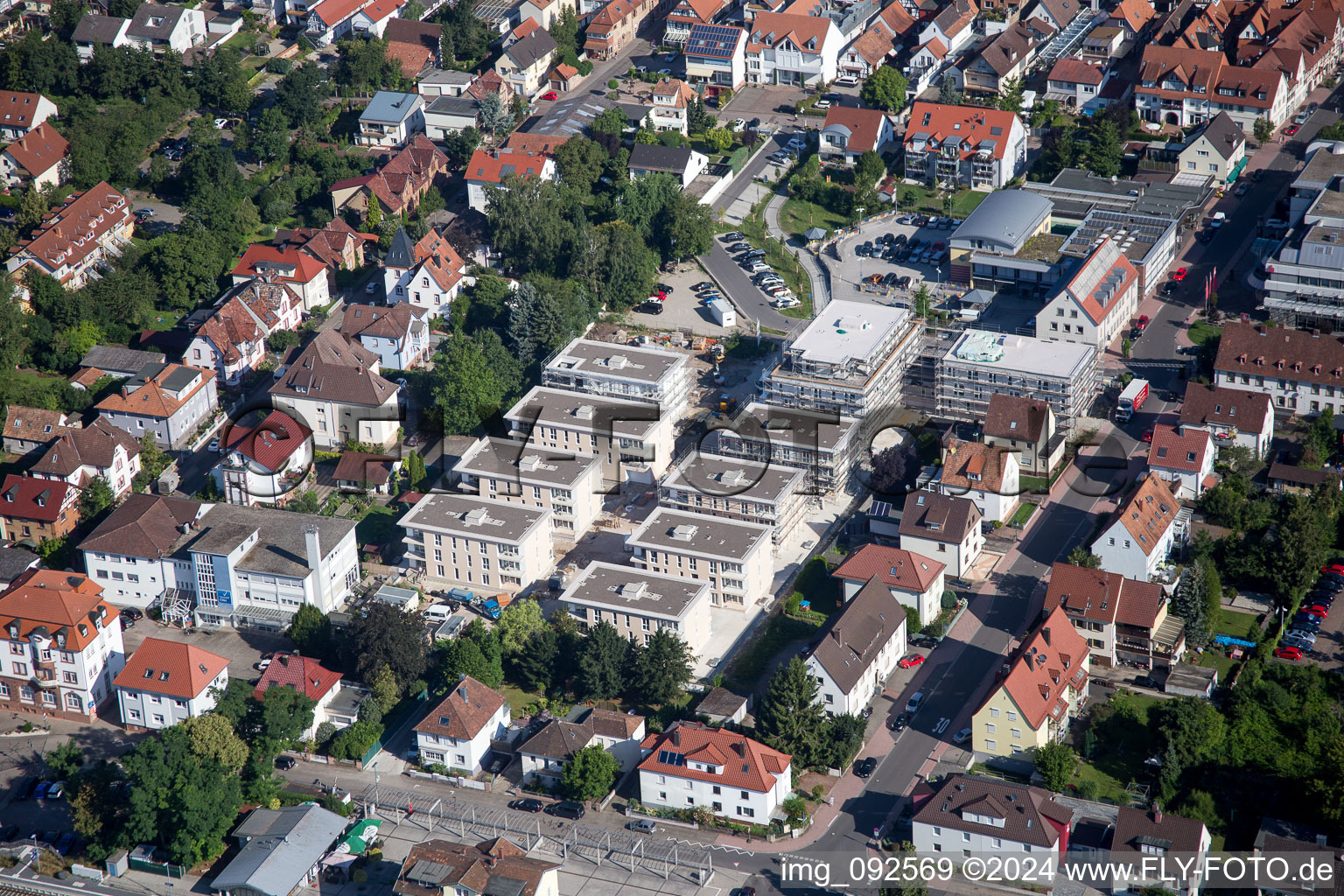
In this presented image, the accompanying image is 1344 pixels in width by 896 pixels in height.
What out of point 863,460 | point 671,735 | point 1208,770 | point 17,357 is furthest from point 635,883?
point 17,357

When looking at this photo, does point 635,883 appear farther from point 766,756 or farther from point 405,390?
point 405,390

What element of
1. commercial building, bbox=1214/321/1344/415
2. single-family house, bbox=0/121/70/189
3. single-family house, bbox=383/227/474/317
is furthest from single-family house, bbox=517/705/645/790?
single-family house, bbox=0/121/70/189

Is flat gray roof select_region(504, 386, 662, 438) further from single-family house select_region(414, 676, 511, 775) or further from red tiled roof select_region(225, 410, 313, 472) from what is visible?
single-family house select_region(414, 676, 511, 775)

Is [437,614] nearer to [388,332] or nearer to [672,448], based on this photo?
[672,448]

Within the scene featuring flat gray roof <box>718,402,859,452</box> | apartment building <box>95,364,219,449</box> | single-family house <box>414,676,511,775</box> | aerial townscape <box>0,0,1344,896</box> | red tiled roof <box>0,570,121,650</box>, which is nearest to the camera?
aerial townscape <box>0,0,1344,896</box>

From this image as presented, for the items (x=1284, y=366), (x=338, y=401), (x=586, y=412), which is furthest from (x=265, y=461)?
(x=1284, y=366)

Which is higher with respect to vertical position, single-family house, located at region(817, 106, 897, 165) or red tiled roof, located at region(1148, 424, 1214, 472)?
single-family house, located at region(817, 106, 897, 165)

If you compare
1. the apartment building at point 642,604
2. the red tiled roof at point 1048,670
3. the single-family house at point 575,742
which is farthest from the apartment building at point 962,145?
the single-family house at point 575,742
